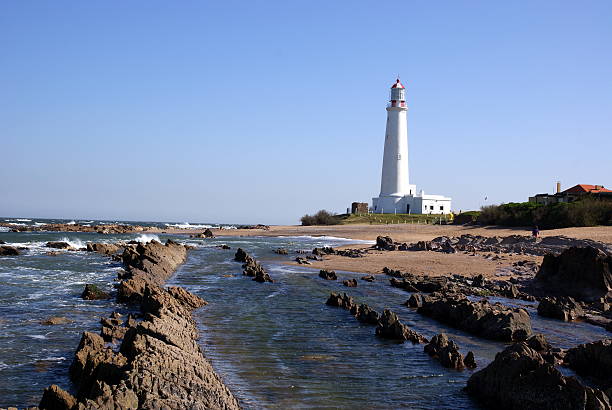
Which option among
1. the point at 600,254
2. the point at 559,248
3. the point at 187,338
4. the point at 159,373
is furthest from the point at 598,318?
the point at 559,248

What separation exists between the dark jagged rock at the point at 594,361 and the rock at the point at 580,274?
344 inches

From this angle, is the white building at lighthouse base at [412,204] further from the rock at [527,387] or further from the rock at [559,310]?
the rock at [527,387]

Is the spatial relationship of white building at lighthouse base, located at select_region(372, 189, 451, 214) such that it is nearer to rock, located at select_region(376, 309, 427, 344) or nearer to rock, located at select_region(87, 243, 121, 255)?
rock, located at select_region(87, 243, 121, 255)

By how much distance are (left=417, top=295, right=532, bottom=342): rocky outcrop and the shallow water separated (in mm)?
401

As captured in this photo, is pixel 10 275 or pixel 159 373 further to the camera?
pixel 10 275

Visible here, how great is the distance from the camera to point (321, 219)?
82625 mm

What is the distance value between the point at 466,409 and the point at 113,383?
18.2 ft

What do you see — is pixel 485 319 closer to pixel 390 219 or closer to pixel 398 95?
pixel 390 219

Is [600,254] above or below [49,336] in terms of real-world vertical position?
above

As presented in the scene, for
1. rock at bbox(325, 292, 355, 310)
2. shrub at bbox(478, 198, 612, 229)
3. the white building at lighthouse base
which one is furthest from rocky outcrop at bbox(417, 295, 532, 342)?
the white building at lighthouse base

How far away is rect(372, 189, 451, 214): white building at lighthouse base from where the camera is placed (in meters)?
75.1

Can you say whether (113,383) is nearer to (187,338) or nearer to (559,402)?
(187,338)

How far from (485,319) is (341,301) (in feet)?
16.9

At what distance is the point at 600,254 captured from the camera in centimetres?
2025
